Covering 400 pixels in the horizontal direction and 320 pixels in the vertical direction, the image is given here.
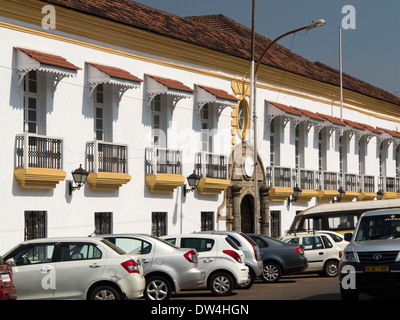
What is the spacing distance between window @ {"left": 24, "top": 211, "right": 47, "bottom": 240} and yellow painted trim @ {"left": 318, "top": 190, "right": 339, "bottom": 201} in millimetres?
18964

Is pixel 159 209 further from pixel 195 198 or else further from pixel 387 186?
pixel 387 186

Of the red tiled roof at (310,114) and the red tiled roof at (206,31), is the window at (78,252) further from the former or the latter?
the red tiled roof at (310,114)

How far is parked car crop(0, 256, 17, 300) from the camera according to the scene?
49.9 ft

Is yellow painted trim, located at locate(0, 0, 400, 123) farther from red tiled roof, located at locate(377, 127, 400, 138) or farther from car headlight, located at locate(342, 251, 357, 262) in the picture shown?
car headlight, located at locate(342, 251, 357, 262)

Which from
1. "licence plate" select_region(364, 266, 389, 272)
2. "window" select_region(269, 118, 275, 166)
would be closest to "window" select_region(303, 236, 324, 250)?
"licence plate" select_region(364, 266, 389, 272)

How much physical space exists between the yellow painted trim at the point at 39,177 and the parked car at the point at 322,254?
836cm

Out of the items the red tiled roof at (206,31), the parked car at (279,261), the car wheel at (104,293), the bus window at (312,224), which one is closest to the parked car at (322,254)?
the parked car at (279,261)

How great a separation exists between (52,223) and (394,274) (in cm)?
1252

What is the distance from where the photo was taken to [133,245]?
19.4 metres

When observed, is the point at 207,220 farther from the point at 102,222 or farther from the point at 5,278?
the point at 5,278

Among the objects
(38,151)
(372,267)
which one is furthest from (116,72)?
(372,267)

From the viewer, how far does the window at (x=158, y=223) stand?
3034cm

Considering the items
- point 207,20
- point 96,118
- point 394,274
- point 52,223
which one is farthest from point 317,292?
point 207,20

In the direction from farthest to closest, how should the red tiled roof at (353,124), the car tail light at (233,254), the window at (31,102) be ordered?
the red tiled roof at (353,124) < the window at (31,102) < the car tail light at (233,254)
